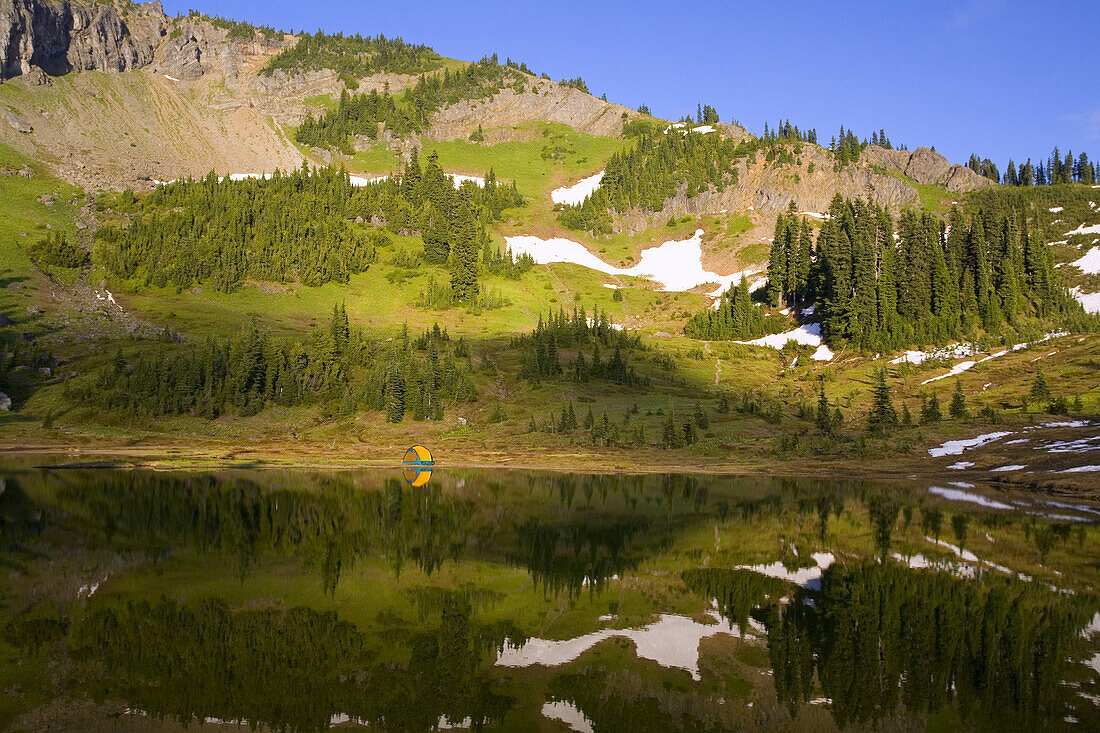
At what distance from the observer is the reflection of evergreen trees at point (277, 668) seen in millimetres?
11250

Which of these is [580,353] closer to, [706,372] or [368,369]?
[706,372]

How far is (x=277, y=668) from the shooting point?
12836mm

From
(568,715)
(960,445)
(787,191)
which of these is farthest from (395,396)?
(787,191)

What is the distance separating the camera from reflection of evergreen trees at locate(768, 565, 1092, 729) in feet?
39.1

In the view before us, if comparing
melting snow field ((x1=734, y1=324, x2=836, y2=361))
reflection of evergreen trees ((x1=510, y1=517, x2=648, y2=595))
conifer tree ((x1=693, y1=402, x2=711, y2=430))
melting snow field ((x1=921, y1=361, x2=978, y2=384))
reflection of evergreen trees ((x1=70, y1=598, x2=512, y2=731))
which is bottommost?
reflection of evergreen trees ((x1=510, y1=517, x2=648, y2=595))

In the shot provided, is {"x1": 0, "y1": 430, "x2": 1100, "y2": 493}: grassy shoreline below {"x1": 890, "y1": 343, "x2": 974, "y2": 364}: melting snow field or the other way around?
below

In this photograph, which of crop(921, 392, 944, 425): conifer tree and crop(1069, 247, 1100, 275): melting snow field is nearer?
crop(921, 392, 944, 425): conifer tree

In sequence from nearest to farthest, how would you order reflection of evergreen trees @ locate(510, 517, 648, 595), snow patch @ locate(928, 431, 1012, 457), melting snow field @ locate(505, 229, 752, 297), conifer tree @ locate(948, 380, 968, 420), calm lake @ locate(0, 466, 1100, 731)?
1. calm lake @ locate(0, 466, 1100, 731)
2. reflection of evergreen trees @ locate(510, 517, 648, 595)
3. snow patch @ locate(928, 431, 1012, 457)
4. conifer tree @ locate(948, 380, 968, 420)
5. melting snow field @ locate(505, 229, 752, 297)

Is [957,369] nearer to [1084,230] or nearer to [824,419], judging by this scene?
[824,419]

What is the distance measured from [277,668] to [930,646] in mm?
12352

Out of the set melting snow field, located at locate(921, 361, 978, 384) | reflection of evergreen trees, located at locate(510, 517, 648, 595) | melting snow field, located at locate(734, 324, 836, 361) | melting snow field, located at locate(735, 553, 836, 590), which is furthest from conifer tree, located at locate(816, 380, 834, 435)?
melting snow field, located at locate(735, 553, 836, 590)

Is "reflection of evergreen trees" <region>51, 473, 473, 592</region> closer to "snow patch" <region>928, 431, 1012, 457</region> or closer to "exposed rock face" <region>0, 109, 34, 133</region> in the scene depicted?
"snow patch" <region>928, 431, 1012, 457</region>

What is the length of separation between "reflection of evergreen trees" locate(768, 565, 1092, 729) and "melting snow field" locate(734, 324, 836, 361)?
79313 mm

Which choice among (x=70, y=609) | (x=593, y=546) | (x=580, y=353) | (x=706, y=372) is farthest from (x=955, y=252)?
(x=70, y=609)
